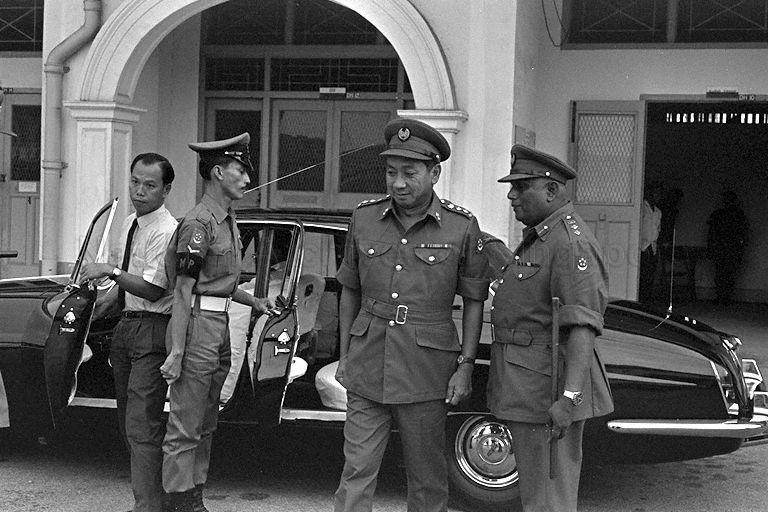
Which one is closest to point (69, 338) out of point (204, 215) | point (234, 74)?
point (204, 215)

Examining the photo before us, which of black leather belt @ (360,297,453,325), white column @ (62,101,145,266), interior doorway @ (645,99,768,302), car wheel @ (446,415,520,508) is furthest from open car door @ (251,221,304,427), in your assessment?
interior doorway @ (645,99,768,302)

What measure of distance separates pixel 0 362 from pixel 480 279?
2.85 meters

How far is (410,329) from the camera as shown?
14.3 feet

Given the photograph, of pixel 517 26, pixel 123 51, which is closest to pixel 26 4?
pixel 123 51

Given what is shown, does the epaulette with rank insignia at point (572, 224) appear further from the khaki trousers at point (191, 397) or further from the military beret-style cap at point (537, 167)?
the khaki trousers at point (191, 397)

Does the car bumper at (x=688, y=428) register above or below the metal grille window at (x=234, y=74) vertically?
below

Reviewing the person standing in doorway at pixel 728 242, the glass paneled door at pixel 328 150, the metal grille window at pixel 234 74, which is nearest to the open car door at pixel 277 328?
the glass paneled door at pixel 328 150

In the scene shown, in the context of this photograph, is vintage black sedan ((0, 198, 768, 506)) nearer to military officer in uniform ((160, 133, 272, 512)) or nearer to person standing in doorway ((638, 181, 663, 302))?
military officer in uniform ((160, 133, 272, 512))

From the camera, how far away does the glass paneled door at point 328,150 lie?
40.6ft

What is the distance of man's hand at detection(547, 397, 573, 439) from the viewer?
4000mm

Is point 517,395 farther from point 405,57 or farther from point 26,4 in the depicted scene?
point 26,4

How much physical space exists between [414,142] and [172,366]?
142 centimetres

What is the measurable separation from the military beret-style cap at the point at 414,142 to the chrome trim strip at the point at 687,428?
1722mm

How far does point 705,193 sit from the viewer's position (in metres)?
18.2
